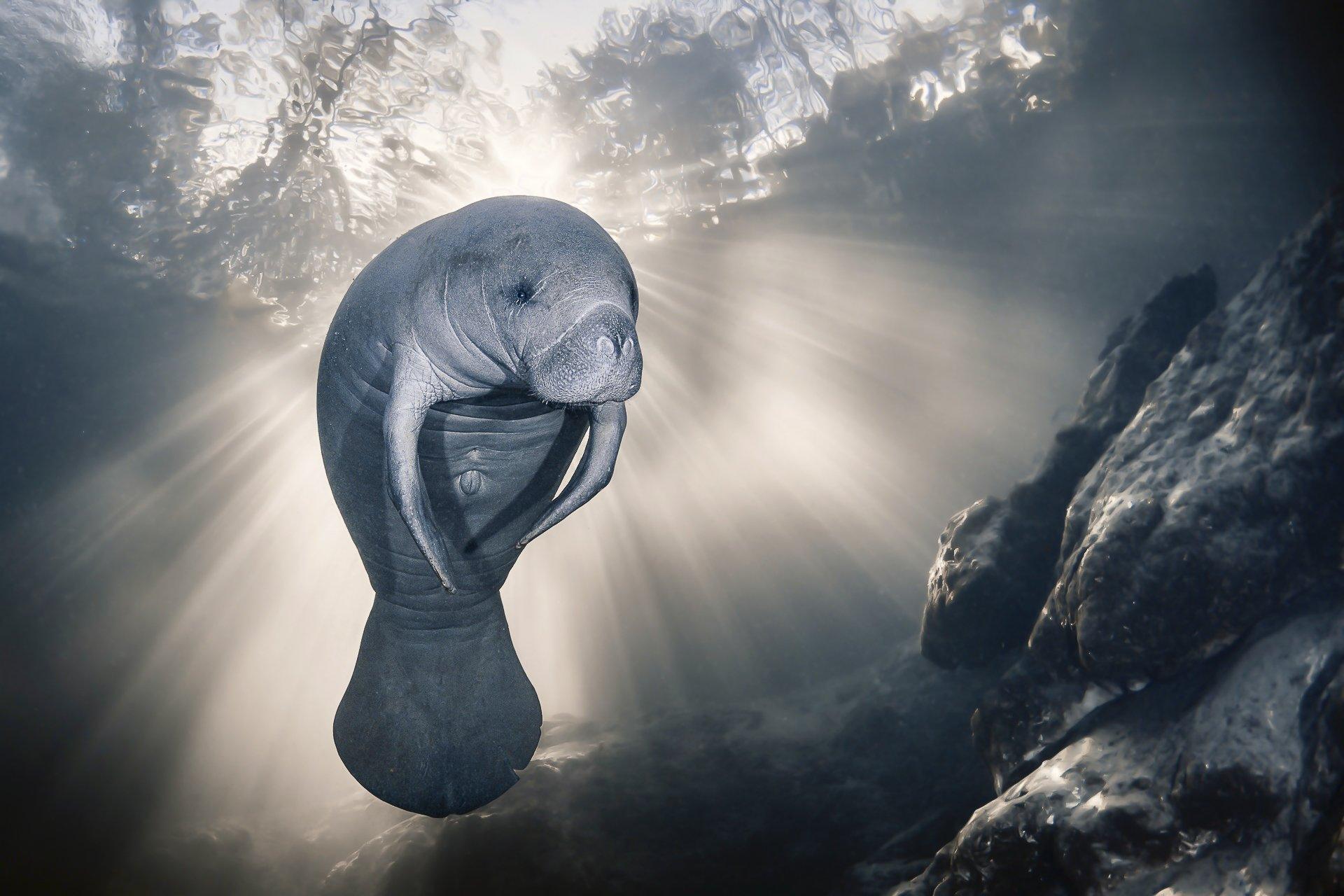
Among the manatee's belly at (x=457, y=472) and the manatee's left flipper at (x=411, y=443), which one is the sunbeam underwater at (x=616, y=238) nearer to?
the manatee's belly at (x=457, y=472)

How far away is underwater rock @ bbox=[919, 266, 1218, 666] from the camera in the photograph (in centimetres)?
616

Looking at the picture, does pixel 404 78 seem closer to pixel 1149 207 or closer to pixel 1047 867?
pixel 1047 867

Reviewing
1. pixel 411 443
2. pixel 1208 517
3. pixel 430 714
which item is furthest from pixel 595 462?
pixel 1208 517

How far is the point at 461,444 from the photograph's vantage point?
2719 mm

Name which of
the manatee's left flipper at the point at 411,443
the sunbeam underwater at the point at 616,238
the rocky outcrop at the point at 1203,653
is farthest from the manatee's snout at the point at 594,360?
the sunbeam underwater at the point at 616,238

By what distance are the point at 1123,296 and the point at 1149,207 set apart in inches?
122

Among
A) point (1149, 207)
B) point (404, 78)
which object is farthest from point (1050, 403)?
point (404, 78)

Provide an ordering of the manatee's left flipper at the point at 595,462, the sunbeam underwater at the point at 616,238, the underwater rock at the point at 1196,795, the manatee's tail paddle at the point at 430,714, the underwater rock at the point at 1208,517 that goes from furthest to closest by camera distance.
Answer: the sunbeam underwater at the point at 616,238 < the underwater rock at the point at 1208,517 < the manatee's tail paddle at the point at 430,714 < the underwater rock at the point at 1196,795 < the manatee's left flipper at the point at 595,462

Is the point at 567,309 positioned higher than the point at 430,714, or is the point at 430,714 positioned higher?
the point at 567,309

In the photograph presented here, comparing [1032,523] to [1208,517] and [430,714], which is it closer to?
[1208,517]

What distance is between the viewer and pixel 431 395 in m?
2.28

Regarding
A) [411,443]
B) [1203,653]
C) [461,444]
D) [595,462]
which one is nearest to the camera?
[411,443]

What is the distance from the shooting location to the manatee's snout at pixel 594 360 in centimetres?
179

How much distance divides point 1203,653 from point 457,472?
4429 mm
